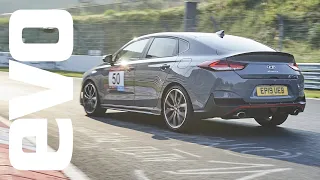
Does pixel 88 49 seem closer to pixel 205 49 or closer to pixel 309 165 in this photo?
pixel 205 49

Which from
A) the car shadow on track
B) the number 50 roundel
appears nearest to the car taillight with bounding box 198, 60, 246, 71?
the car shadow on track

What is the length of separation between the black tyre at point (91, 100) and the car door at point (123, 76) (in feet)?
0.85

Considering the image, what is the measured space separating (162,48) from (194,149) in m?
2.45

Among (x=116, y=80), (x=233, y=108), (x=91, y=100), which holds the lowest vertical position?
(x=91, y=100)

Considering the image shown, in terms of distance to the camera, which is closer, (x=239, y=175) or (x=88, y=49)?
(x=239, y=175)

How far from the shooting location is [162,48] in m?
8.80

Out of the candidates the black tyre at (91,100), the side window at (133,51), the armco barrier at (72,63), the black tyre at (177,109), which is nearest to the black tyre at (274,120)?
the black tyre at (177,109)

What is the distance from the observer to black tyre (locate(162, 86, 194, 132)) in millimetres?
7936

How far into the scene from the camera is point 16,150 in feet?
21.0

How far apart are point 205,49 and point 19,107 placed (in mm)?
5386

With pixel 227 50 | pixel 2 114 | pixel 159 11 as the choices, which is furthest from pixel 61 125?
pixel 159 11

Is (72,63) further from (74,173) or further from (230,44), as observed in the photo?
(74,173)

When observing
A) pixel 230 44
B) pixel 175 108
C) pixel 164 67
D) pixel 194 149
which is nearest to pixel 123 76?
pixel 164 67

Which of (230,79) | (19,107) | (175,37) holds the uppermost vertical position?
(175,37)
